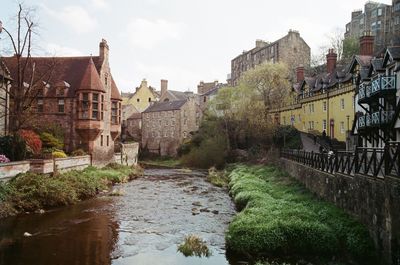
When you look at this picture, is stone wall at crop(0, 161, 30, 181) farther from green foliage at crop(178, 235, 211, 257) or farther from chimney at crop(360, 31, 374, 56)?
chimney at crop(360, 31, 374, 56)

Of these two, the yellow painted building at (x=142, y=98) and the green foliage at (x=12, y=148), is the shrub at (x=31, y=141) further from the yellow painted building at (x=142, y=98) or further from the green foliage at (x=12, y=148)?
the yellow painted building at (x=142, y=98)

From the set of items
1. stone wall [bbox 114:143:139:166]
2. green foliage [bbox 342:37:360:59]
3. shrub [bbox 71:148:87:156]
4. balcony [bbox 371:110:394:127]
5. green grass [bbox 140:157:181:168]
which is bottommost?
green grass [bbox 140:157:181:168]

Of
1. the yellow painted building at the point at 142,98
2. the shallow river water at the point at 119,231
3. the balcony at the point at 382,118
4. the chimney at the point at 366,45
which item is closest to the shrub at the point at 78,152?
the shallow river water at the point at 119,231

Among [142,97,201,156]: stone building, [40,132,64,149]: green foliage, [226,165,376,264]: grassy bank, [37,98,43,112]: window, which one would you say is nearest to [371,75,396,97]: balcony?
[226,165,376,264]: grassy bank

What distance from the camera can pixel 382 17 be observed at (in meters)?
72.8

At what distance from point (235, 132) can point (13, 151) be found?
34050 millimetres

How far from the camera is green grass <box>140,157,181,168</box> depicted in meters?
58.5

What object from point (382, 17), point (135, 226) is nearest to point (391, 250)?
point (135, 226)

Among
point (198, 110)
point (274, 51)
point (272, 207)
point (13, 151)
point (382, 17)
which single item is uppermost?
point (382, 17)

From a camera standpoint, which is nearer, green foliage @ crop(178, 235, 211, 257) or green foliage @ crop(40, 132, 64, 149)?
green foliage @ crop(178, 235, 211, 257)

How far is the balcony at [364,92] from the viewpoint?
2882cm

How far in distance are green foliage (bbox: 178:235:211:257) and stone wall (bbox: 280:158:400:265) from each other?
231 inches

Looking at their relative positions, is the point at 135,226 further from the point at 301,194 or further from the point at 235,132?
the point at 235,132

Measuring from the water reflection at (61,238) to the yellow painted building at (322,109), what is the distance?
27429 millimetres
